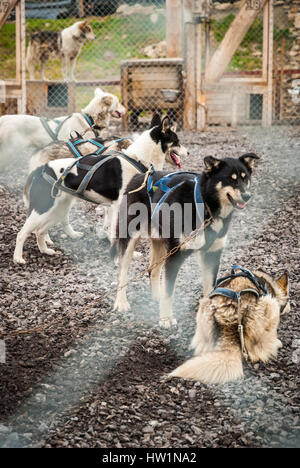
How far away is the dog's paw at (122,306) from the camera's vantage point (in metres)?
4.36

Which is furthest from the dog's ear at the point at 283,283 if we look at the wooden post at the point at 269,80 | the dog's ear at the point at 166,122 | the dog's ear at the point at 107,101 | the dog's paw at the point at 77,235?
the wooden post at the point at 269,80

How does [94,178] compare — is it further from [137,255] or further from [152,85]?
[152,85]

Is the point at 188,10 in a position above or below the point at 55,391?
above

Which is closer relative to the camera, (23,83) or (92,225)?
(92,225)

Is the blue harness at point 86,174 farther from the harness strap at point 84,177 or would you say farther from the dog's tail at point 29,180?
the dog's tail at point 29,180

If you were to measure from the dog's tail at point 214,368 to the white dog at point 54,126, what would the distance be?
4076 mm

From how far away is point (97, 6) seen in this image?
52.3 ft

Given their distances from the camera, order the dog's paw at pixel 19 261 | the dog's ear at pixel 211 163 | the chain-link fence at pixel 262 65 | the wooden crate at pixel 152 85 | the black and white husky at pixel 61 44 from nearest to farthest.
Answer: the dog's ear at pixel 211 163 → the dog's paw at pixel 19 261 → the wooden crate at pixel 152 85 → the chain-link fence at pixel 262 65 → the black and white husky at pixel 61 44

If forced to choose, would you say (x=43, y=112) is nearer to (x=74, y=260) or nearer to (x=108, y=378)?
(x=74, y=260)

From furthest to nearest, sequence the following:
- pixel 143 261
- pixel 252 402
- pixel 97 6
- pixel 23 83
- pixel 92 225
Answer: pixel 97 6, pixel 23 83, pixel 92 225, pixel 143 261, pixel 252 402

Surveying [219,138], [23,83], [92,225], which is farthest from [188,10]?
[92,225]

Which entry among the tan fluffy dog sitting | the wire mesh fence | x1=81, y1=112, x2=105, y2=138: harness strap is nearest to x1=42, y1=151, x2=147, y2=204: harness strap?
the tan fluffy dog sitting

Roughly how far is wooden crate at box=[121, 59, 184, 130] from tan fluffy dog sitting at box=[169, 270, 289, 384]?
7.66 m

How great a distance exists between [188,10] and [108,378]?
27.7ft
